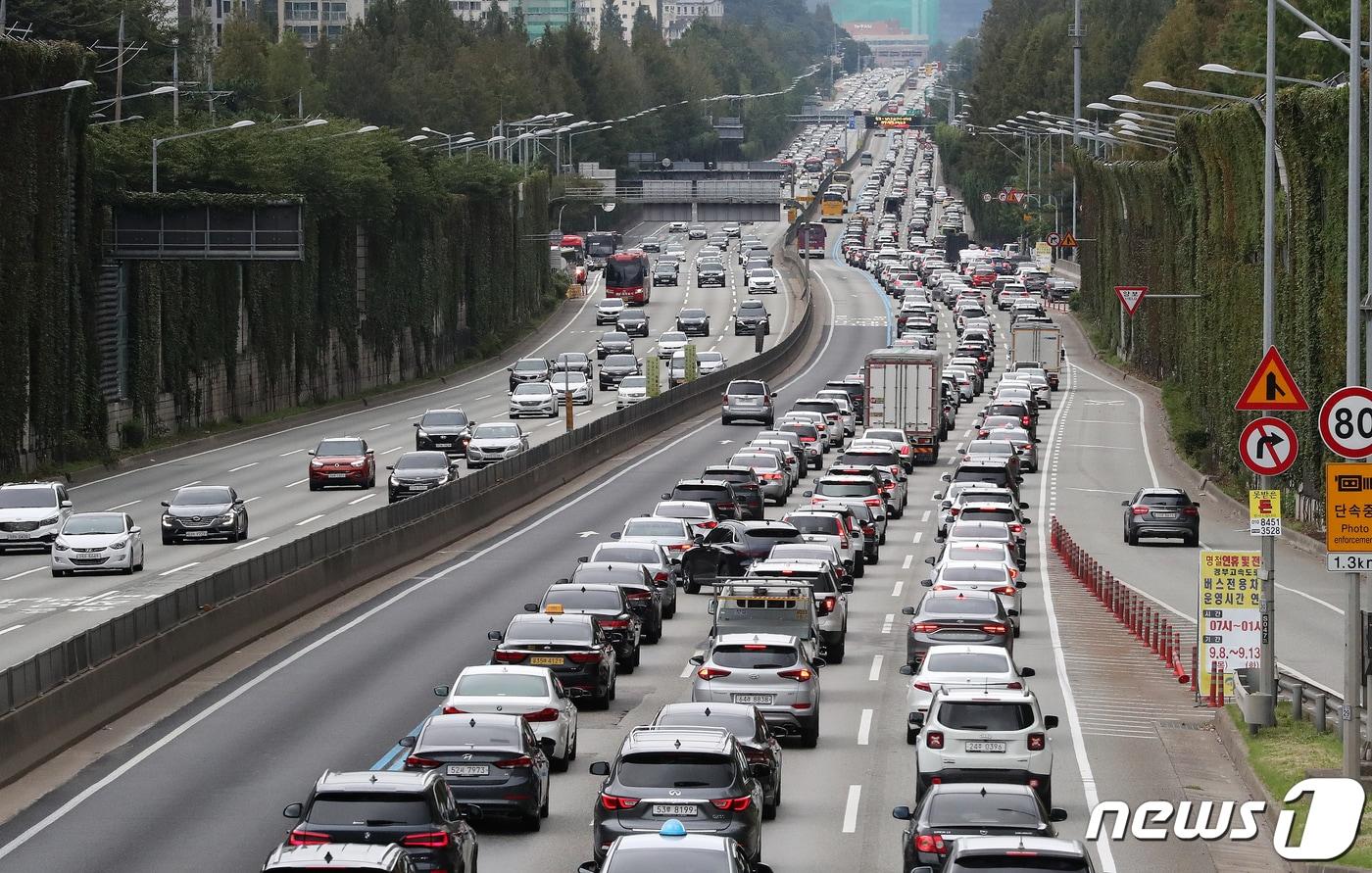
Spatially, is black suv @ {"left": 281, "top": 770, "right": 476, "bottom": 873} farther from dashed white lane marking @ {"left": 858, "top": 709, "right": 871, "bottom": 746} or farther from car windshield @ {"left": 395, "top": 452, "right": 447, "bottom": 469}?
car windshield @ {"left": 395, "top": 452, "right": 447, "bottom": 469}

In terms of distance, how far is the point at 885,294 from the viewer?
154m

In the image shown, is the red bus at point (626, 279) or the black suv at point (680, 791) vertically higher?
the black suv at point (680, 791)

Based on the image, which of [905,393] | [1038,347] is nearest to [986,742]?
[905,393]

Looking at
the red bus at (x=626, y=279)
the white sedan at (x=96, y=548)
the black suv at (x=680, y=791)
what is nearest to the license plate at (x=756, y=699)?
the black suv at (x=680, y=791)

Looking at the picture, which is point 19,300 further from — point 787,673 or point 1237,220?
point 787,673

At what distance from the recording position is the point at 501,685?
25391mm

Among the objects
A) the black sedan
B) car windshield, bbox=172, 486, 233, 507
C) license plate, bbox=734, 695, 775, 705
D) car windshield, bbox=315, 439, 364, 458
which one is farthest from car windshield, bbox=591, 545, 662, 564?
car windshield, bbox=315, 439, 364, 458

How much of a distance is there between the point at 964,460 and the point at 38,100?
30237 mm

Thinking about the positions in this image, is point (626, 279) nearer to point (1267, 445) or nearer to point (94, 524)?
point (94, 524)

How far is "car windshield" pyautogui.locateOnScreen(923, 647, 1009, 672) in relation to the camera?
88.7ft

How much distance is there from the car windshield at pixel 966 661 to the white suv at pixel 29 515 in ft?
86.8

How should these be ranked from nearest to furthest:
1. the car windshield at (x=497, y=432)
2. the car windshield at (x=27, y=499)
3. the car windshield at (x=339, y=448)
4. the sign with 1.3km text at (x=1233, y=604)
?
the sign with 1.3km text at (x=1233, y=604), the car windshield at (x=27, y=499), the car windshield at (x=339, y=448), the car windshield at (x=497, y=432)

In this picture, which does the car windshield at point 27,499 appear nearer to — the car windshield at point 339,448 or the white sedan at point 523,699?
the car windshield at point 339,448

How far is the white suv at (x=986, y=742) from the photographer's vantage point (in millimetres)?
22969
